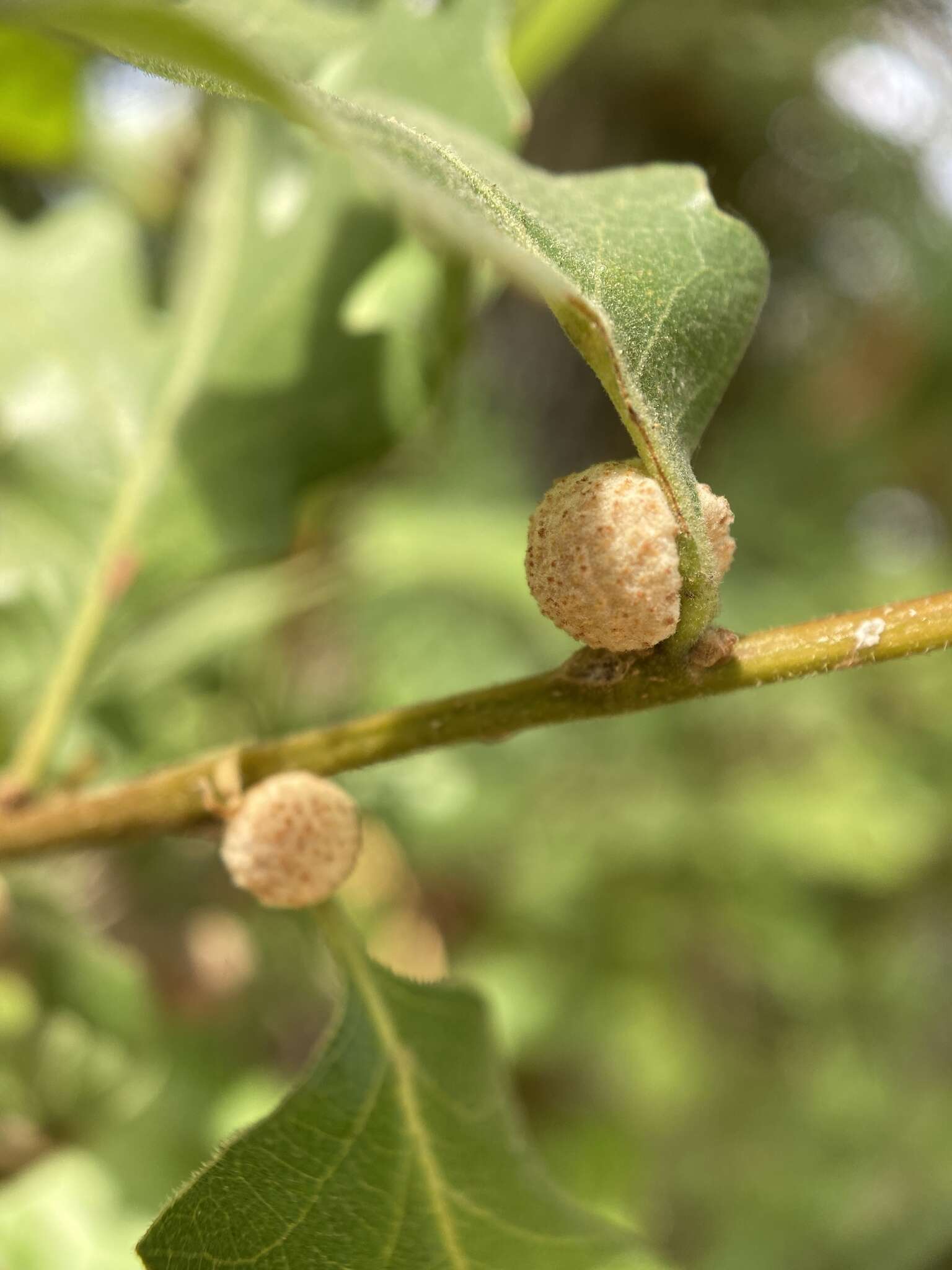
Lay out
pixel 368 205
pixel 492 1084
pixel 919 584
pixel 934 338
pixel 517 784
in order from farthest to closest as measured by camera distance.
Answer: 1. pixel 934 338
2. pixel 919 584
3. pixel 517 784
4. pixel 368 205
5. pixel 492 1084

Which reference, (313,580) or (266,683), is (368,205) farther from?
(266,683)

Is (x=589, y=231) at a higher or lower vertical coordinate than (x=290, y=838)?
higher

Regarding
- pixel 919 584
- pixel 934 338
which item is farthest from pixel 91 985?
pixel 934 338

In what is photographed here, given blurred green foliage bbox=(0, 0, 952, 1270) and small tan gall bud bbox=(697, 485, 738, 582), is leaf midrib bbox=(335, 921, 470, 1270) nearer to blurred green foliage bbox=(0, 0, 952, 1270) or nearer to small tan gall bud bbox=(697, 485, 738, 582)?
blurred green foliage bbox=(0, 0, 952, 1270)

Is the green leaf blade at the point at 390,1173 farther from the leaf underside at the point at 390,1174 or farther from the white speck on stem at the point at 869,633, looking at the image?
the white speck on stem at the point at 869,633

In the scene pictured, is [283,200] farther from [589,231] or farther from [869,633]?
[869,633]

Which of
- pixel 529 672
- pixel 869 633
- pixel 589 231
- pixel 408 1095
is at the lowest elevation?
pixel 529 672

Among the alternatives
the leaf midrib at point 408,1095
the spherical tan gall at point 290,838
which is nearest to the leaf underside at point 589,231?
the spherical tan gall at point 290,838

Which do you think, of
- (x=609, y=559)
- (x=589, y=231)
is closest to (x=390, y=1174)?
(x=609, y=559)
